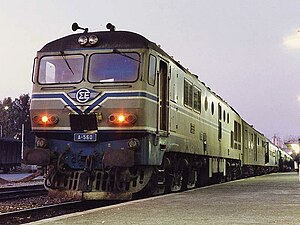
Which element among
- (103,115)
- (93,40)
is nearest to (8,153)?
(93,40)

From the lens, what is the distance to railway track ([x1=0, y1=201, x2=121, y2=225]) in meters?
10.5

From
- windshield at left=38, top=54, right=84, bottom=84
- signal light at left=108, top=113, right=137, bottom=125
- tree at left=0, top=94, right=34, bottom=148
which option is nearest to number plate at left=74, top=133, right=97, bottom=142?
signal light at left=108, top=113, right=137, bottom=125

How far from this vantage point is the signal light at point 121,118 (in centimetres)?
1225

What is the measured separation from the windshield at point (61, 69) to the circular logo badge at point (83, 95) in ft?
1.18

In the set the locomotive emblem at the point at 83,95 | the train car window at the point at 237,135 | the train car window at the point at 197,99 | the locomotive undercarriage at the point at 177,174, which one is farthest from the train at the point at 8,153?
the locomotive emblem at the point at 83,95

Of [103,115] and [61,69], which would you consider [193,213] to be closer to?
[103,115]

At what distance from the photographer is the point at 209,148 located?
19406 millimetres

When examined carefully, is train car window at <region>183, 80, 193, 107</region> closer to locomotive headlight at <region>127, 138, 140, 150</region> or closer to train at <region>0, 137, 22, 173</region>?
locomotive headlight at <region>127, 138, 140, 150</region>

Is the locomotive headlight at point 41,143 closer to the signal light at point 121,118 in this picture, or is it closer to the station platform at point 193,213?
the signal light at point 121,118

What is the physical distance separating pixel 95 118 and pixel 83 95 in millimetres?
635

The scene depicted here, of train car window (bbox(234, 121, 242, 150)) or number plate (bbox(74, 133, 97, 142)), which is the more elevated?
train car window (bbox(234, 121, 242, 150))

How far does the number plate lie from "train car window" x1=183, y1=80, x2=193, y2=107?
406 cm

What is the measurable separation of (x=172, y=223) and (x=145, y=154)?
4388 millimetres

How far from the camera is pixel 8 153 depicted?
1651 inches
